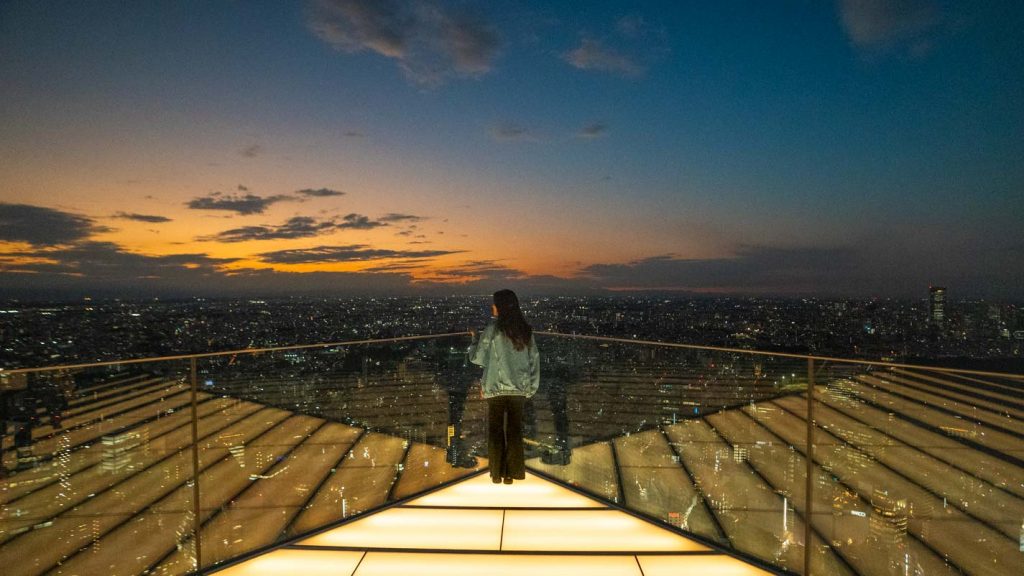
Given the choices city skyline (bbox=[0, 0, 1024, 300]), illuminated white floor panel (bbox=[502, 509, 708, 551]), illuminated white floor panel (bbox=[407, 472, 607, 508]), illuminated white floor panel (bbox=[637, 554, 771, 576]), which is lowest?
illuminated white floor panel (bbox=[407, 472, 607, 508])

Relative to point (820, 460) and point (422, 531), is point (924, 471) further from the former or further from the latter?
point (422, 531)

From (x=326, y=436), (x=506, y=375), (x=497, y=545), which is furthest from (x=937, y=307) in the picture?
(x=326, y=436)

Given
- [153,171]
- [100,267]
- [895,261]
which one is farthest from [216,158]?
[895,261]

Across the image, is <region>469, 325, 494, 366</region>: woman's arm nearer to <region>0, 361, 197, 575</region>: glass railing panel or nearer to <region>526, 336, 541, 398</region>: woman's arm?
<region>526, 336, 541, 398</region>: woman's arm

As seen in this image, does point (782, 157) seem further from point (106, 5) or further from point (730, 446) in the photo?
point (106, 5)

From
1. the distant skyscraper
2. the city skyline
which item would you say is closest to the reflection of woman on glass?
the city skyline

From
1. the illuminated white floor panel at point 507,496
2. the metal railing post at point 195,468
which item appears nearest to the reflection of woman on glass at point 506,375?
the illuminated white floor panel at point 507,496
